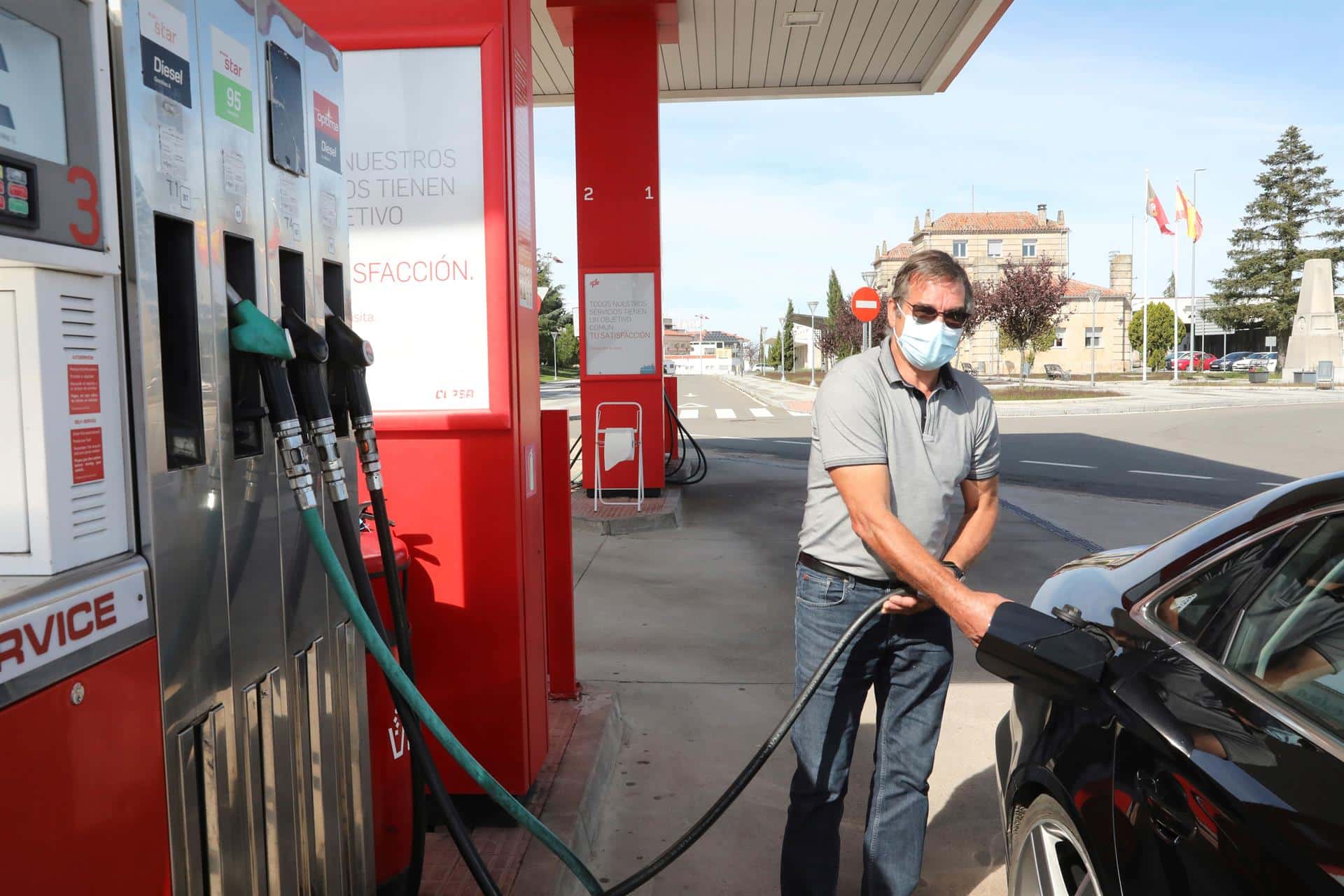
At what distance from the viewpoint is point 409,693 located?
2193mm

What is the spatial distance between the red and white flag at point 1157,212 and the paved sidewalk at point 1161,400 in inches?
376

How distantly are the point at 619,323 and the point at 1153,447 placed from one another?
1070cm

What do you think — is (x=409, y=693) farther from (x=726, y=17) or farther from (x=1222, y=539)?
(x=726, y=17)

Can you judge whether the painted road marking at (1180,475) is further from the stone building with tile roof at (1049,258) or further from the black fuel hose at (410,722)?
the stone building with tile roof at (1049,258)

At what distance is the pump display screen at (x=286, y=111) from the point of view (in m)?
2.09

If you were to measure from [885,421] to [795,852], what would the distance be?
4.04ft

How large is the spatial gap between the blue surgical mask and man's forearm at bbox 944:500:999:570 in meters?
0.45

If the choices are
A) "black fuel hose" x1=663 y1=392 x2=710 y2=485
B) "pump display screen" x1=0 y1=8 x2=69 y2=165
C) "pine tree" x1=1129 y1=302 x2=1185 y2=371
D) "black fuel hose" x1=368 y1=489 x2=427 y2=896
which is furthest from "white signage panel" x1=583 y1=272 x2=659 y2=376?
"pine tree" x1=1129 y1=302 x2=1185 y2=371

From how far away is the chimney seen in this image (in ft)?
275

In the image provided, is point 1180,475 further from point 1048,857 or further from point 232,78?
point 232,78

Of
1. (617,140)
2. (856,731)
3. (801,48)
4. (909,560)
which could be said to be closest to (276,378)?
(909,560)

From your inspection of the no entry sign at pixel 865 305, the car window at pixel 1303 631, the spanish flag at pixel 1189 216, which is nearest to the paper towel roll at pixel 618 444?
the car window at pixel 1303 631

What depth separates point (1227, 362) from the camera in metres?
64.8

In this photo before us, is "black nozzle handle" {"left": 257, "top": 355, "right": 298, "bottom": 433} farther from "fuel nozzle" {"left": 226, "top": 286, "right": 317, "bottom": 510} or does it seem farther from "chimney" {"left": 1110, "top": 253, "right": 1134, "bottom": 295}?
"chimney" {"left": 1110, "top": 253, "right": 1134, "bottom": 295}
